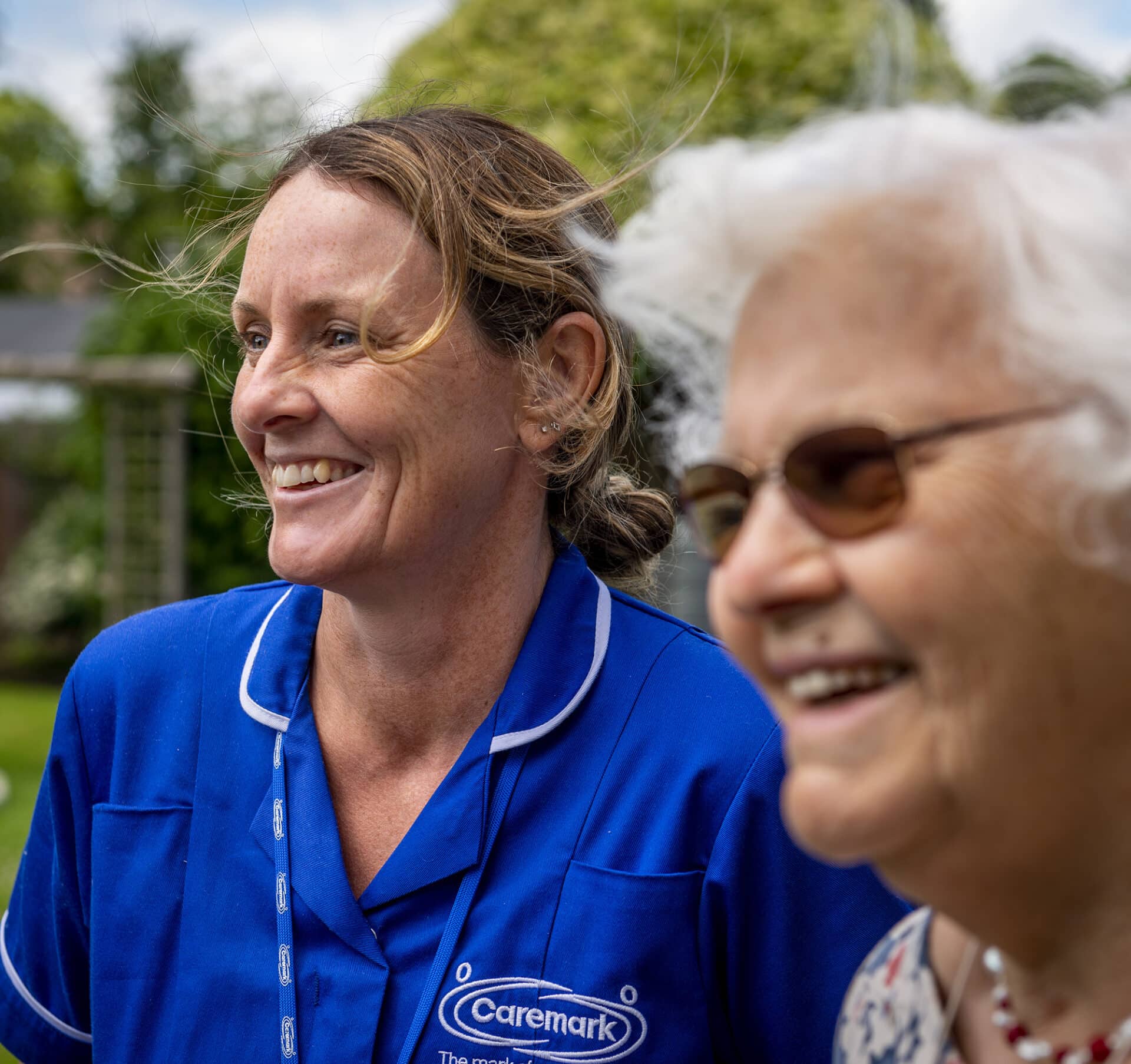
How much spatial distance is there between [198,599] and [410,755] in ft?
2.29

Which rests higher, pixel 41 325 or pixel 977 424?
pixel 41 325

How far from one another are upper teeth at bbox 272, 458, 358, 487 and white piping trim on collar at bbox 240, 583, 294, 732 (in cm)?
38

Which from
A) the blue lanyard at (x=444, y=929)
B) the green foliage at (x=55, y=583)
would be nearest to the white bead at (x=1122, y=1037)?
the blue lanyard at (x=444, y=929)

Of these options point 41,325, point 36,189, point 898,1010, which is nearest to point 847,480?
point 898,1010

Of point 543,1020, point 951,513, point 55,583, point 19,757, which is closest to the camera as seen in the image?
point 951,513

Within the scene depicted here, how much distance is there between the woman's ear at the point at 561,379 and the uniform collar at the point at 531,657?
0.27 m

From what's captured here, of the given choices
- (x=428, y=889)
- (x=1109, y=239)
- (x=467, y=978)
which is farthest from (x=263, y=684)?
(x=1109, y=239)

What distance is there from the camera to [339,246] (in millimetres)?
2105

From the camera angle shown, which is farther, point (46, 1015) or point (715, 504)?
point (46, 1015)

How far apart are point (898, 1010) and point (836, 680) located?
495 mm

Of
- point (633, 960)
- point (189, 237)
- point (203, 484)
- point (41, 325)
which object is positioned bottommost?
point (633, 960)

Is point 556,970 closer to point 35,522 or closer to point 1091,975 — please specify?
point 1091,975

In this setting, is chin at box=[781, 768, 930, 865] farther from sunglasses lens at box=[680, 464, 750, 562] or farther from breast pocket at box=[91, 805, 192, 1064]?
breast pocket at box=[91, 805, 192, 1064]

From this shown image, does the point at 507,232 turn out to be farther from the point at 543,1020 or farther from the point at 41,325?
the point at 41,325
